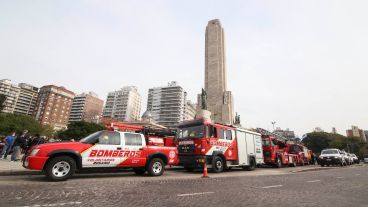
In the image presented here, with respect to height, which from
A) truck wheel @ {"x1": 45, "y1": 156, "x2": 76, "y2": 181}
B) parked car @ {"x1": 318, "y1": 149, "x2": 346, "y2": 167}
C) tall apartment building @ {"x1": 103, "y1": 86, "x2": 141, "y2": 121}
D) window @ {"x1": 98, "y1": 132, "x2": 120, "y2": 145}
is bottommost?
truck wheel @ {"x1": 45, "y1": 156, "x2": 76, "y2": 181}

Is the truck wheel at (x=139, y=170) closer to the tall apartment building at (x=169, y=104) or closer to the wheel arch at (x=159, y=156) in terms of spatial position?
the wheel arch at (x=159, y=156)

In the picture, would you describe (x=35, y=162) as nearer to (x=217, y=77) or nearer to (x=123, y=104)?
(x=217, y=77)

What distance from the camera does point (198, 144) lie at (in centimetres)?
1330

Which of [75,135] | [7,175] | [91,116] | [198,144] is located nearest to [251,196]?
[198,144]

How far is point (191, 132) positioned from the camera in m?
14.0

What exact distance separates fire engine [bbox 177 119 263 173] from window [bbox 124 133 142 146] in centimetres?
392

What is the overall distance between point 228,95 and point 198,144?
31534mm

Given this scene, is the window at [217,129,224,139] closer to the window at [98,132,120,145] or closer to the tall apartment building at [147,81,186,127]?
the window at [98,132,120,145]

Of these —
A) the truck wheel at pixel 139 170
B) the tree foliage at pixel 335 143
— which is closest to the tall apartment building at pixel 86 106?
the tree foliage at pixel 335 143

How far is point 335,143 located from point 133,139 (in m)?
88.7

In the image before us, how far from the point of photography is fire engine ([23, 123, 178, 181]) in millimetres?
7996

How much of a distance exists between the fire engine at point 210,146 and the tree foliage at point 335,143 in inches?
3170

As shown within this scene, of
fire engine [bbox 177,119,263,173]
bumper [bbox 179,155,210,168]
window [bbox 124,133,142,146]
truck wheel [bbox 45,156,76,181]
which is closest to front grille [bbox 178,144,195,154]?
fire engine [bbox 177,119,263,173]

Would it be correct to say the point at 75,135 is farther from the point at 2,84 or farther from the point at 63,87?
the point at 2,84
